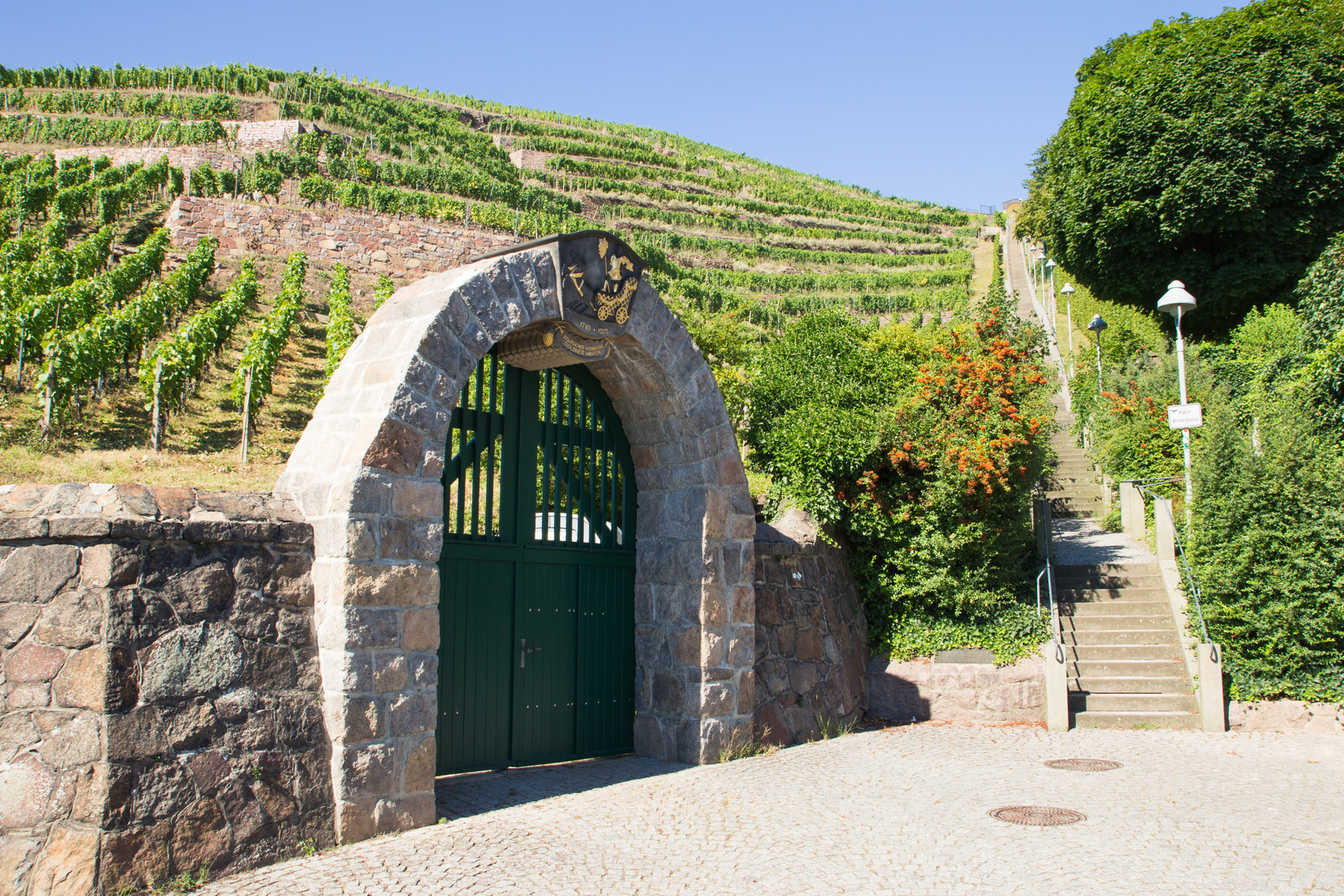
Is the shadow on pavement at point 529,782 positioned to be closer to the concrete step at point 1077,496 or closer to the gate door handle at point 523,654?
the gate door handle at point 523,654

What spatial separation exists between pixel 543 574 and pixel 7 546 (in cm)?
367

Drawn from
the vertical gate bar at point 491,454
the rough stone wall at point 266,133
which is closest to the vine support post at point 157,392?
the vertical gate bar at point 491,454

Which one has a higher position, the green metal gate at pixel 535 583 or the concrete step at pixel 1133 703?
the green metal gate at pixel 535 583

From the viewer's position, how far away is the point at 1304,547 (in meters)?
9.56

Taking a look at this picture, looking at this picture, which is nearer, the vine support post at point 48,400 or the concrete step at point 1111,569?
A: the concrete step at point 1111,569

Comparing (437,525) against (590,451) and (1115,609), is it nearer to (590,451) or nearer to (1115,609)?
(590,451)

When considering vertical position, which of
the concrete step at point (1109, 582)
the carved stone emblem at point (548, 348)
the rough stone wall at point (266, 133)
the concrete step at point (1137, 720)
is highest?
the rough stone wall at point (266, 133)

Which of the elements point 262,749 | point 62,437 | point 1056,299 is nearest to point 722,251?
point 1056,299

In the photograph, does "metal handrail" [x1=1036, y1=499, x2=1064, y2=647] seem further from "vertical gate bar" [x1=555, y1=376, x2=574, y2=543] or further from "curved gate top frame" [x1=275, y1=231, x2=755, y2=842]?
"vertical gate bar" [x1=555, y1=376, x2=574, y2=543]

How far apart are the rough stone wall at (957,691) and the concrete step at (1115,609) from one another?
163 cm

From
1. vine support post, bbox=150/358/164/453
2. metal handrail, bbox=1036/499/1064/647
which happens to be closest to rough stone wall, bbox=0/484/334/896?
metal handrail, bbox=1036/499/1064/647

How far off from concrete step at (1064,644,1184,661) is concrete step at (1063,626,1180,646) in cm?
9

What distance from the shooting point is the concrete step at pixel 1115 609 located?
37.7ft

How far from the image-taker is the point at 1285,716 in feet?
31.1
